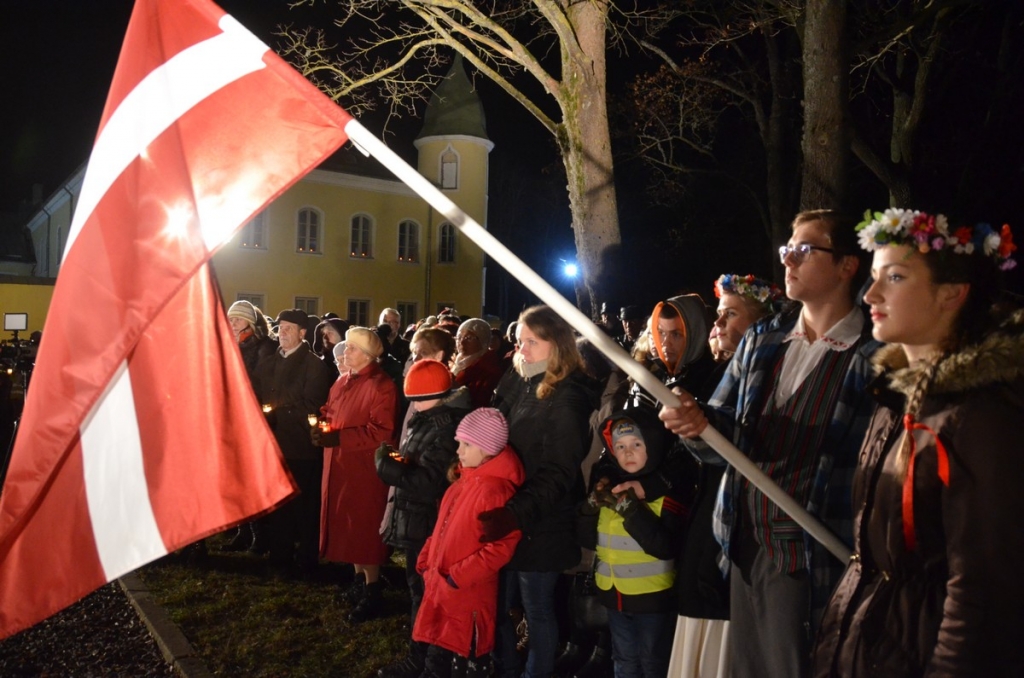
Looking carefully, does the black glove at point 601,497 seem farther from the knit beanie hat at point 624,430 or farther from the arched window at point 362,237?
the arched window at point 362,237

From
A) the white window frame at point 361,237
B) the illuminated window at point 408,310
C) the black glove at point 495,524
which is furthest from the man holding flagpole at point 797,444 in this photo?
the illuminated window at point 408,310

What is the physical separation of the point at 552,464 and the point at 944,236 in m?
2.47

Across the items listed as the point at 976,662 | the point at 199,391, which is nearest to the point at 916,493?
the point at 976,662

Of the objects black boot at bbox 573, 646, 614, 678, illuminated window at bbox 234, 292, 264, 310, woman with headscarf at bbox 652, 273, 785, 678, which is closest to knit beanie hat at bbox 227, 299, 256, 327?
black boot at bbox 573, 646, 614, 678

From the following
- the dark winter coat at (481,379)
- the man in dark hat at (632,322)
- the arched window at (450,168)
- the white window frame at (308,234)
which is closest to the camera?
the dark winter coat at (481,379)

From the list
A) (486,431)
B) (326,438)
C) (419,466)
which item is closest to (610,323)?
(326,438)

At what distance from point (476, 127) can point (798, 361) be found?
3830cm

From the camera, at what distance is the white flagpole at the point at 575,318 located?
2248 millimetres

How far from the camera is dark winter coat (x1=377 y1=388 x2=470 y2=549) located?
15.8 feet

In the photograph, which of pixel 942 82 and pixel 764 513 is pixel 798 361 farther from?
pixel 942 82

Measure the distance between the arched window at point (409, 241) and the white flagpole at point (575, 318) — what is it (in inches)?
1481

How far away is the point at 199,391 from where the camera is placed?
276cm

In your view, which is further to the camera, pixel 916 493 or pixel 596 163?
pixel 596 163

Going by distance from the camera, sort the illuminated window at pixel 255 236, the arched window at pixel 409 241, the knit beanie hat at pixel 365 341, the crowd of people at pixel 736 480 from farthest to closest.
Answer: the arched window at pixel 409 241 → the illuminated window at pixel 255 236 → the knit beanie hat at pixel 365 341 → the crowd of people at pixel 736 480
